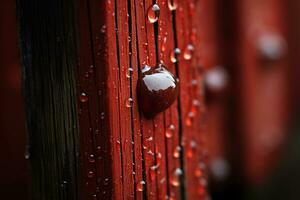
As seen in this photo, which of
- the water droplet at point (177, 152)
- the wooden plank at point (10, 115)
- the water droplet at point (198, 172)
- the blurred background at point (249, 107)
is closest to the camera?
the water droplet at point (177, 152)

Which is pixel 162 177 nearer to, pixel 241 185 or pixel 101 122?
pixel 101 122

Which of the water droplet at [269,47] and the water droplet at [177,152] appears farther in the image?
the water droplet at [269,47]

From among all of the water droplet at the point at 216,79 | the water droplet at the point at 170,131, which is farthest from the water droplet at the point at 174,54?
the water droplet at the point at 216,79

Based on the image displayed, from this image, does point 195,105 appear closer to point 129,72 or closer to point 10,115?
point 129,72

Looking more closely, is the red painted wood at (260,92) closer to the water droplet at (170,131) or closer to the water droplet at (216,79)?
the water droplet at (216,79)

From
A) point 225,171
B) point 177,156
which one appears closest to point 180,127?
point 177,156

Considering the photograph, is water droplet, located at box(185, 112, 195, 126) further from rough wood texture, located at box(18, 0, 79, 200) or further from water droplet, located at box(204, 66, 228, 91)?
water droplet, located at box(204, 66, 228, 91)

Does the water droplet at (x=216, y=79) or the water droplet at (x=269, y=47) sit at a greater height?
the water droplet at (x=269, y=47)
